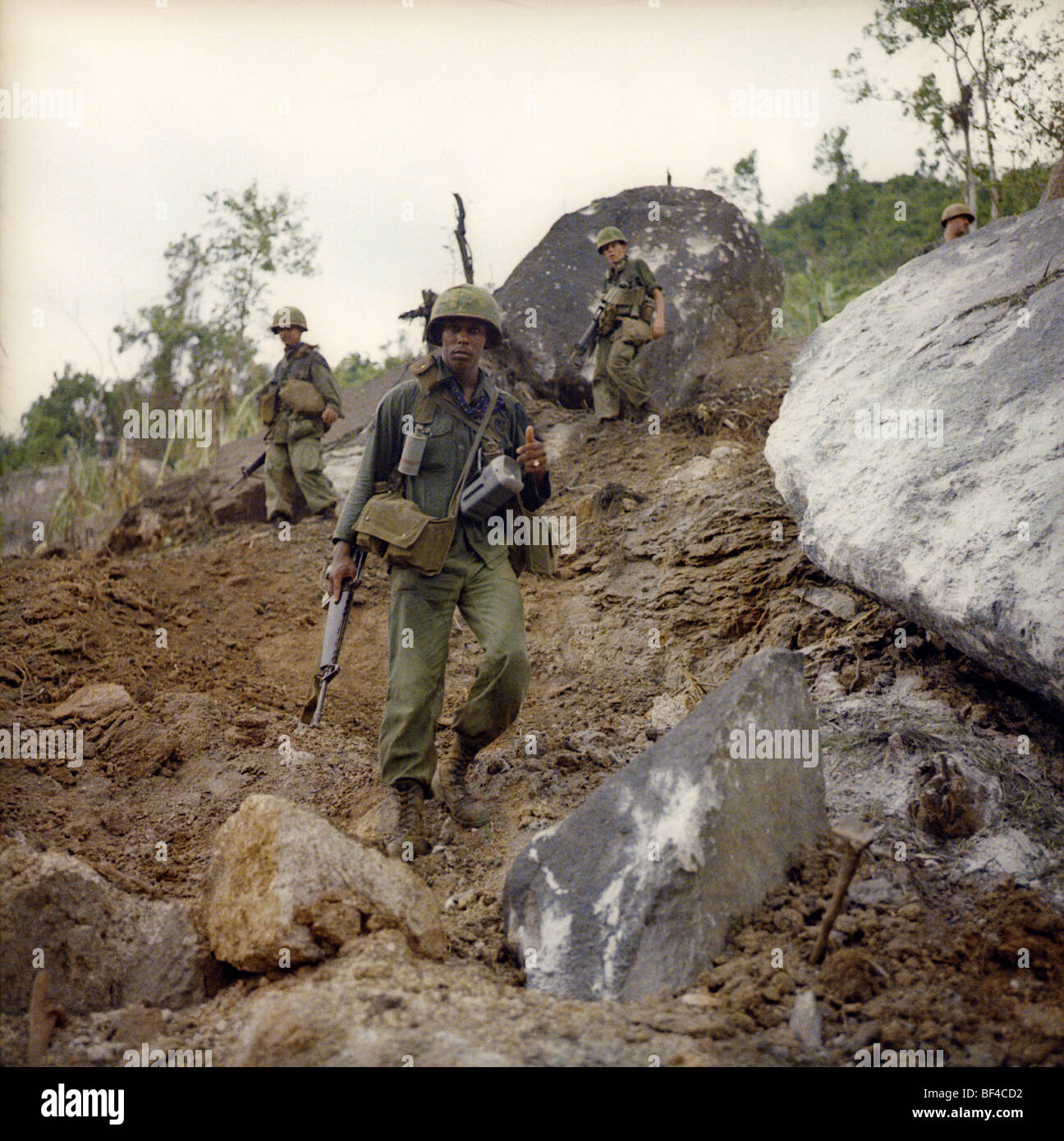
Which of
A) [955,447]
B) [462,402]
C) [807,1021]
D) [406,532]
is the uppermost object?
[462,402]

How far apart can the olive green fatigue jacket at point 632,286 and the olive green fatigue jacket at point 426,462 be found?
14.1 feet

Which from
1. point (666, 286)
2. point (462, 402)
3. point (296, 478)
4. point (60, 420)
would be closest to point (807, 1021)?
point (462, 402)

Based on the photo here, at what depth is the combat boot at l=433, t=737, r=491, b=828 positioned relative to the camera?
3.99 meters

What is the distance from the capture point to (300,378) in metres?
8.43

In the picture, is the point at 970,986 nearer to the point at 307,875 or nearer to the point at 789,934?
the point at 789,934

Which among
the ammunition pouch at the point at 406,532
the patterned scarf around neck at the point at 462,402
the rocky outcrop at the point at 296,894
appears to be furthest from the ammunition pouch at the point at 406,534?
the rocky outcrop at the point at 296,894

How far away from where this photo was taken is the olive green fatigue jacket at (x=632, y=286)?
26.2 feet

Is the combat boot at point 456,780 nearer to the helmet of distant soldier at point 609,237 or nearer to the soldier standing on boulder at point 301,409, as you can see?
the soldier standing on boulder at point 301,409

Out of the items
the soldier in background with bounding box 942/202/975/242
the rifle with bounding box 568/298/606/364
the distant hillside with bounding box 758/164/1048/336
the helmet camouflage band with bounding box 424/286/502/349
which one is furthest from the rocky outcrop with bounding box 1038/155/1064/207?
the helmet camouflage band with bounding box 424/286/502/349

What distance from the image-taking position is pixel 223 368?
11805mm

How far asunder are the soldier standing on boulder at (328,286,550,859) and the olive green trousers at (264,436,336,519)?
14.8 ft

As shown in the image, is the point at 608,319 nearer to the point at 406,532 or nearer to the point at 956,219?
the point at 956,219

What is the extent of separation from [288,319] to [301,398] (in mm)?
714

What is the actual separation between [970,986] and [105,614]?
5558 mm
